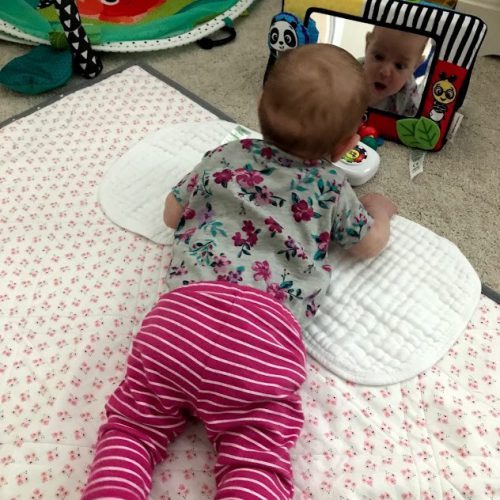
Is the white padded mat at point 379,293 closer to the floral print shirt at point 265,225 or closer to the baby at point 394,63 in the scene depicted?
the floral print shirt at point 265,225

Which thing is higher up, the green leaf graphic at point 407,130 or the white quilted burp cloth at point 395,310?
the green leaf graphic at point 407,130

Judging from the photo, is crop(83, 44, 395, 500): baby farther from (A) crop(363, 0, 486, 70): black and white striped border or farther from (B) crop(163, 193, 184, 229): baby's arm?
(A) crop(363, 0, 486, 70): black and white striped border

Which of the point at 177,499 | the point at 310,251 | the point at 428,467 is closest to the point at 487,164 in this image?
the point at 310,251

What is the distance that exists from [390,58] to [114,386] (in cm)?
90

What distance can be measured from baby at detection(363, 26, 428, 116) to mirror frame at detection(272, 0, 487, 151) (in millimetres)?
21

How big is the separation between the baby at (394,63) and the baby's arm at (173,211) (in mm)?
534

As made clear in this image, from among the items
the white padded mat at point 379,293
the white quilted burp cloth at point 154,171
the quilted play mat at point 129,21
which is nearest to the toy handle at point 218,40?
the quilted play mat at point 129,21

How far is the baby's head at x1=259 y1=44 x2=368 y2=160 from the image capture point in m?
0.72

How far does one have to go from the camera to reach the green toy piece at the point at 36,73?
1.38 meters

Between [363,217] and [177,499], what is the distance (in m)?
0.51

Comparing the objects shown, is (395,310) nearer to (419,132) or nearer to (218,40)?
(419,132)

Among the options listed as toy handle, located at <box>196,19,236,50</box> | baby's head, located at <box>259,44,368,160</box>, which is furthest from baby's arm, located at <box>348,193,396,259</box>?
toy handle, located at <box>196,19,236,50</box>

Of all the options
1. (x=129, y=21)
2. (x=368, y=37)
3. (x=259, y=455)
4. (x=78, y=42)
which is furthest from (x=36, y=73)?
(x=259, y=455)

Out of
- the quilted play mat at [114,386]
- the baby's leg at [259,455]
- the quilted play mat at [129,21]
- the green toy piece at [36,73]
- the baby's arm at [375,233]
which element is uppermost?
the quilted play mat at [129,21]
